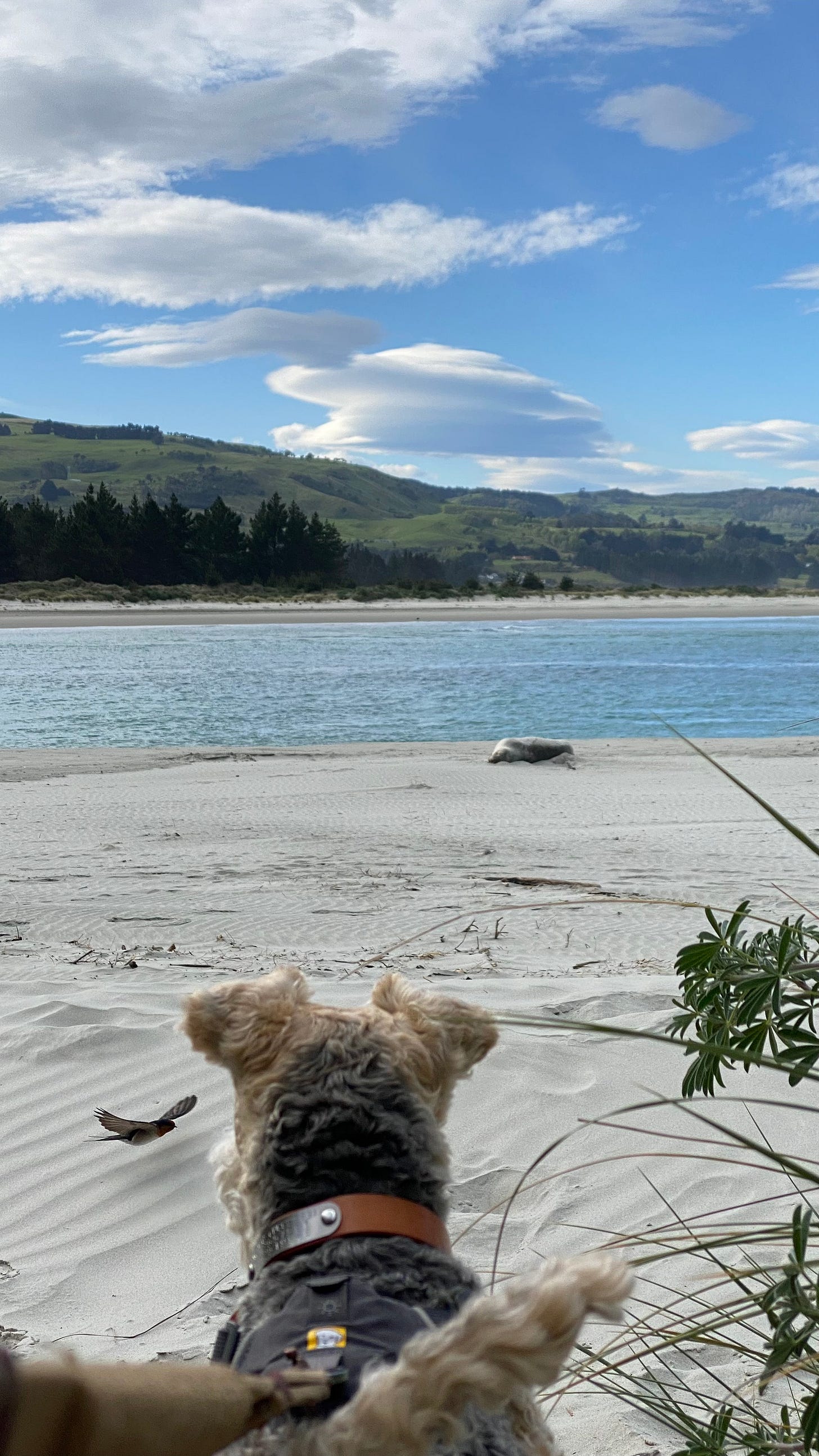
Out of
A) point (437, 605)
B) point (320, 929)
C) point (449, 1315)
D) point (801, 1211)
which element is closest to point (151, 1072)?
point (320, 929)

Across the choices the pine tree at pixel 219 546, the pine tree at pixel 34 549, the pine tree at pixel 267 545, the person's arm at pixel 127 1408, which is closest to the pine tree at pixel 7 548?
the pine tree at pixel 34 549

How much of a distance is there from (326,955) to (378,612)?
50.3 metres

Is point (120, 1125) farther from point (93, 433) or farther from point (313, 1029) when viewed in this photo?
point (93, 433)

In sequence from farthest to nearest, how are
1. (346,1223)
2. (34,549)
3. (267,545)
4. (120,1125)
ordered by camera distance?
(267,545)
(34,549)
(120,1125)
(346,1223)

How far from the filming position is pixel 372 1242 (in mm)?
1637

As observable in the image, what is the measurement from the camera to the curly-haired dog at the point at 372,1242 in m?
1.03

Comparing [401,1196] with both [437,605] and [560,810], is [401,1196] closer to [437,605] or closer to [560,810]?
[560,810]

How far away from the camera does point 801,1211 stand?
162cm

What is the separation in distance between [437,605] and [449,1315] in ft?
188

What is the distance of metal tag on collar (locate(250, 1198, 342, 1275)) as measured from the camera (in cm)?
163

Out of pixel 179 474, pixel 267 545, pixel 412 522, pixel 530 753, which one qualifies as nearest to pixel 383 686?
pixel 530 753

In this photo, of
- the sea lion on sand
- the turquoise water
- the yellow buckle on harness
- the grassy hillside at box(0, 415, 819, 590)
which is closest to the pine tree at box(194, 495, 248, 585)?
the turquoise water

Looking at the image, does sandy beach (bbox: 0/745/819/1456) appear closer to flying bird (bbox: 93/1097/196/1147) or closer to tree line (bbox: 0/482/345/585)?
flying bird (bbox: 93/1097/196/1147)

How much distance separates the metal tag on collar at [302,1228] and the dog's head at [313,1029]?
0.21 m
